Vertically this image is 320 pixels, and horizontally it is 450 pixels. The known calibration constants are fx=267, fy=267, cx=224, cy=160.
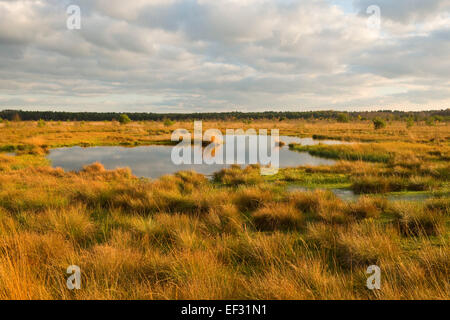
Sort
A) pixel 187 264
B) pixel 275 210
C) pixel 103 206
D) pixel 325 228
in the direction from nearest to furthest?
pixel 187 264
pixel 325 228
pixel 275 210
pixel 103 206

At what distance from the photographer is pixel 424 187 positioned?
9953 millimetres

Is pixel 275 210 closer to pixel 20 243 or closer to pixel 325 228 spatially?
pixel 325 228

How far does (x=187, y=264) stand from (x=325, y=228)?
2806 mm

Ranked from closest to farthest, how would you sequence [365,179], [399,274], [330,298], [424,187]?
[330,298]
[399,274]
[424,187]
[365,179]
